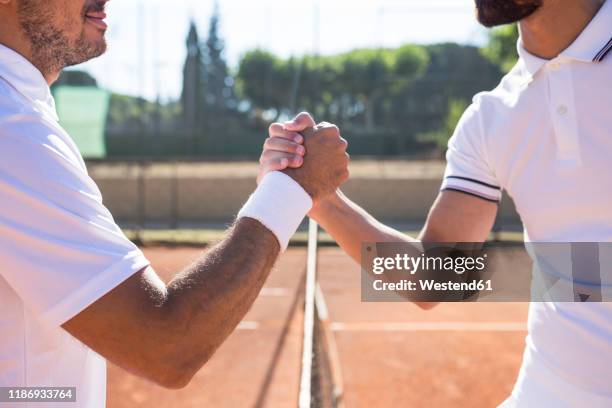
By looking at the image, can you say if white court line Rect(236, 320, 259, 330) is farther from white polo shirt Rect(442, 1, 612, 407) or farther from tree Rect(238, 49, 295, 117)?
tree Rect(238, 49, 295, 117)

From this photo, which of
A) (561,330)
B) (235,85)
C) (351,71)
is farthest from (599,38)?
(235,85)

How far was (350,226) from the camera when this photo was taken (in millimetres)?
2486

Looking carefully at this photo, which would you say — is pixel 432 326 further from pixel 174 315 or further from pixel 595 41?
pixel 174 315

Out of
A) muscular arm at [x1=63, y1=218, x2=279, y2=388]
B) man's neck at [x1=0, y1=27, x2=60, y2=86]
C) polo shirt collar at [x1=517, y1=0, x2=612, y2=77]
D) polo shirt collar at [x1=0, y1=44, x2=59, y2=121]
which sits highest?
polo shirt collar at [x1=517, y1=0, x2=612, y2=77]

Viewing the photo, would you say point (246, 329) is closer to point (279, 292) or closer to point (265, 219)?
point (279, 292)

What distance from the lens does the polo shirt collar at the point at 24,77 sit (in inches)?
58.8

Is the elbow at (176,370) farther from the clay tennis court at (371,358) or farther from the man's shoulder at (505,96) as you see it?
the clay tennis court at (371,358)

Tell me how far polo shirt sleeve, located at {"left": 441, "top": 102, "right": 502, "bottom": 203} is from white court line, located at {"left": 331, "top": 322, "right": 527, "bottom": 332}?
5223 mm

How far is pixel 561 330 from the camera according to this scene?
6.38 feet

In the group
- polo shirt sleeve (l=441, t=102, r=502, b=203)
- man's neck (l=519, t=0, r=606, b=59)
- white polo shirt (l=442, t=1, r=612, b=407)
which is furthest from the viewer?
polo shirt sleeve (l=441, t=102, r=502, b=203)

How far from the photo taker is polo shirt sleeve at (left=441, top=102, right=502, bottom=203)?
7.51ft

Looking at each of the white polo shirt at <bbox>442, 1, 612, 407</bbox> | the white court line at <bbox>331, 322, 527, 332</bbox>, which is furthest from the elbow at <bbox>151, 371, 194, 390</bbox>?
the white court line at <bbox>331, 322, 527, 332</bbox>

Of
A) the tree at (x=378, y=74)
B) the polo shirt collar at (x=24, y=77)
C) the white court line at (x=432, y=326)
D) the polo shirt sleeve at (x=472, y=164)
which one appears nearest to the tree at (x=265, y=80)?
the tree at (x=378, y=74)

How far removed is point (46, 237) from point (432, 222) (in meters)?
1.47
